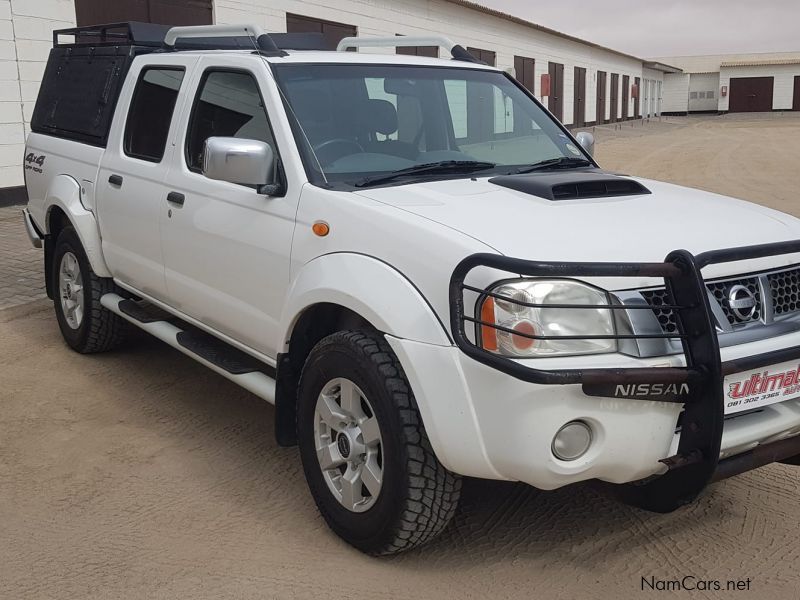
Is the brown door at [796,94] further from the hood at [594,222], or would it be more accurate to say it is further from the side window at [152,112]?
the hood at [594,222]

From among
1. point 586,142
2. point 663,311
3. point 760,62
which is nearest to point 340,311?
point 663,311

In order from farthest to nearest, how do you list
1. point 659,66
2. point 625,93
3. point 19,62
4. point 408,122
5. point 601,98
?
point 659,66 → point 625,93 → point 601,98 → point 19,62 → point 408,122

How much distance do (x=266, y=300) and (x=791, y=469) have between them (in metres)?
2.58

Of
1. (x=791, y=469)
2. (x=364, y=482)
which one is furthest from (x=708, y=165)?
(x=364, y=482)

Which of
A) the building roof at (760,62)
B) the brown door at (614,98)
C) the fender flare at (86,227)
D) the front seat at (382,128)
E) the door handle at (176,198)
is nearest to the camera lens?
the front seat at (382,128)

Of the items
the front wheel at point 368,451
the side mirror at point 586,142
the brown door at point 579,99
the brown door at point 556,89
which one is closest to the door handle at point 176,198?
the front wheel at point 368,451

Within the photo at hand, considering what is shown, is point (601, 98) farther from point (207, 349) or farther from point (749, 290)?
point (749, 290)

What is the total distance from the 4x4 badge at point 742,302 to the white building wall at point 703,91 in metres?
76.3

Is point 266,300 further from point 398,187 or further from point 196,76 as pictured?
point 196,76

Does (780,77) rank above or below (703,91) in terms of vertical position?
above

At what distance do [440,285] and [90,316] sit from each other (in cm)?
343

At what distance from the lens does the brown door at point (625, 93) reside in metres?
54.0

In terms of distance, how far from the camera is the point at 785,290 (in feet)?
10.7

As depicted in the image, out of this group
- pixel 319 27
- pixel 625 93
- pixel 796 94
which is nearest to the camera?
pixel 319 27
